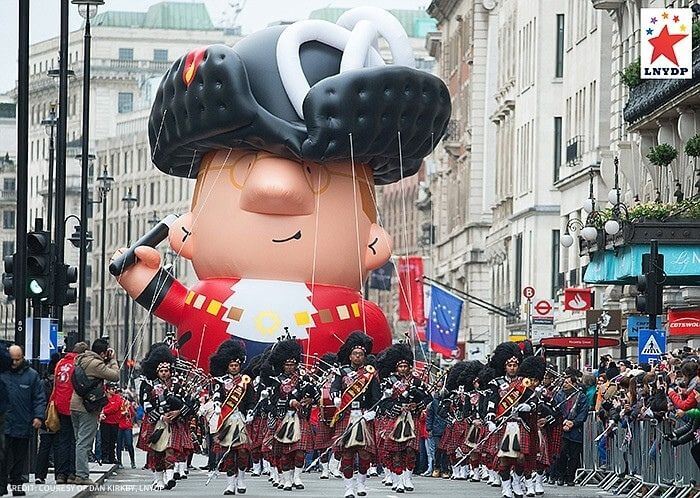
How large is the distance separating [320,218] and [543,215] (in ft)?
109

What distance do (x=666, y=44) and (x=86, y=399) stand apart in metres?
12.3

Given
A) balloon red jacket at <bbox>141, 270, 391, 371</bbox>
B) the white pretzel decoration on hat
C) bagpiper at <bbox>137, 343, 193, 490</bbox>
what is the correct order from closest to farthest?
bagpiper at <bbox>137, 343, 193, 490</bbox>, the white pretzel decoration on hat, balloon red jacket at <bbox>141, 270, 391, 371</bbox>

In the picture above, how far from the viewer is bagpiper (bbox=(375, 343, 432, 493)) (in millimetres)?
30625

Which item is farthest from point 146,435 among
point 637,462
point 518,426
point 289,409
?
point 637,462

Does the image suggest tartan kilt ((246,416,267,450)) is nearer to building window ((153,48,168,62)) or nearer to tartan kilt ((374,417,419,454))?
tartan kilt ((374,417,419,454))

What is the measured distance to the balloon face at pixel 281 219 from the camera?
122 ft

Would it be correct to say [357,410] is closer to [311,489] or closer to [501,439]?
[501,439]

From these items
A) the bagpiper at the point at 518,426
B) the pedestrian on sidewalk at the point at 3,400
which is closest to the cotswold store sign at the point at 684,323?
the bagpiper at the point at 518,426

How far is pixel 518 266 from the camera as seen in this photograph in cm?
7400

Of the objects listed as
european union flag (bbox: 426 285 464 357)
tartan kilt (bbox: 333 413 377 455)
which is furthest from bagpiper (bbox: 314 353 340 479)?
european union flag (bbox: 426 285 464 357)

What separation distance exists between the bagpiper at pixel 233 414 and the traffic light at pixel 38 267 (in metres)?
2.64

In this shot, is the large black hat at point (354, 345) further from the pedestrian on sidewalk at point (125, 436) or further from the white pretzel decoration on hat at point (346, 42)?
the pedestrian on sidewalk at point (125, 436)

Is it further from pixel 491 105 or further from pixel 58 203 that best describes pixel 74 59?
pixel 58 203

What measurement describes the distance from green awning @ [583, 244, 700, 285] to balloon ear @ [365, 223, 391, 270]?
14.0 feet
